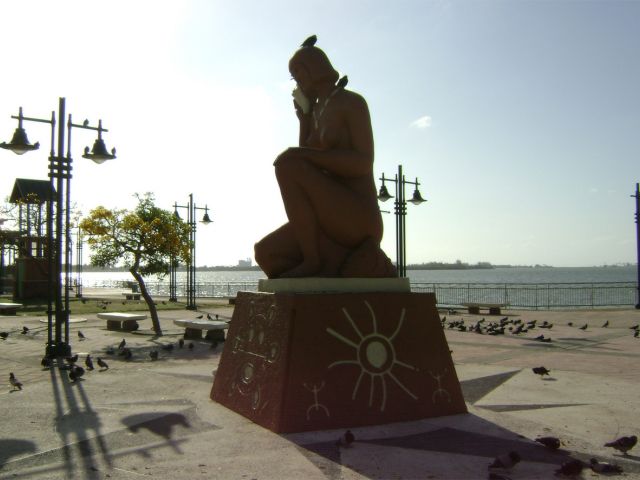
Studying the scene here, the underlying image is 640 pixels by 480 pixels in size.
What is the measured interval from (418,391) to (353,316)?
951 mm

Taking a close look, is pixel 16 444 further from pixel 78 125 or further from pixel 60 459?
pixel 78 125

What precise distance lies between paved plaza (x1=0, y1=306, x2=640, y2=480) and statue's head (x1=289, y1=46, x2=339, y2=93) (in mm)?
3518

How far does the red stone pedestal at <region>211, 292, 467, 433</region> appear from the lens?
15.6 ft

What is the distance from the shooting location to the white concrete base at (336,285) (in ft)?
17.1

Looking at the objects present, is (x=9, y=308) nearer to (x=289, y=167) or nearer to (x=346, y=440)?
(x=289, y=167)

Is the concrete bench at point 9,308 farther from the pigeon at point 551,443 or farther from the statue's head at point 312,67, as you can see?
the pigeon at point 551,443

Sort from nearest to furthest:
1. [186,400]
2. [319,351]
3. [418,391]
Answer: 1. [319,351]
2. [418,391]
3. [186,400]

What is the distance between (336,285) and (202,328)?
7.78 metres

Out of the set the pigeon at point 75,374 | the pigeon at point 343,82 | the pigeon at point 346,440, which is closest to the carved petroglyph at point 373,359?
the pigeon at point 346,440

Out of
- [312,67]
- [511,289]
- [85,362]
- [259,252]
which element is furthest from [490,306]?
[312,67]

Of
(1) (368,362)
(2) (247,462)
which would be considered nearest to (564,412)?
(1) (368,362)

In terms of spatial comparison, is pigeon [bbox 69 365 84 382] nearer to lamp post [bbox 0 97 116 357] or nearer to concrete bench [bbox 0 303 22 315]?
lamp post [bbox 0 97 116 357]

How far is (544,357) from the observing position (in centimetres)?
990

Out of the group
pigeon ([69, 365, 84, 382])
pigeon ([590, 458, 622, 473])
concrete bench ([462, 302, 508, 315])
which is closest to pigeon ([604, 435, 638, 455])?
pigeon ([590, 458, 622, 473])
